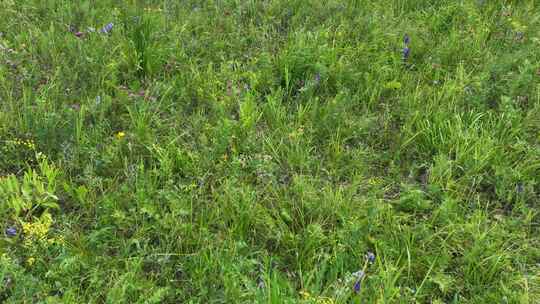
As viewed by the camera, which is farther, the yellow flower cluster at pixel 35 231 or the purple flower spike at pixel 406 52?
the purple flower spike at pixel 406 52

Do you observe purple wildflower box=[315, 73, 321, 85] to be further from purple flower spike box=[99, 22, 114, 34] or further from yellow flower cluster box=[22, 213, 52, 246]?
yellow flower cluster box=[22, 213, 52, 246]

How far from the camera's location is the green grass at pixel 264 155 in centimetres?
232

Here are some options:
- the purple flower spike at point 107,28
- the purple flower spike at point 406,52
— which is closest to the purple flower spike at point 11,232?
the purple flower spike at point 107,28

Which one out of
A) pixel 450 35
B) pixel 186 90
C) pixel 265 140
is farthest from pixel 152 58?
pixel 450 35

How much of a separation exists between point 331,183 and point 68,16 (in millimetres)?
2589

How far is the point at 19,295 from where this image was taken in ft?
7.02

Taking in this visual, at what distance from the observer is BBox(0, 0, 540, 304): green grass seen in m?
2.32

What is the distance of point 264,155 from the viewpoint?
288 centimetres

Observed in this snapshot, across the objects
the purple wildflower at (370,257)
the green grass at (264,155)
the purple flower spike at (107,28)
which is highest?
the purple flower spike at (107,28)

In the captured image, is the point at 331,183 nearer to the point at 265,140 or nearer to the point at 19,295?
the point at 265,140

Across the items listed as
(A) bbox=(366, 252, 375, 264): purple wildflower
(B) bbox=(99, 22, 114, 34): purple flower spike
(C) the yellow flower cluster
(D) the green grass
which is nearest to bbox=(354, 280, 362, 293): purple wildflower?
(D) the green grass

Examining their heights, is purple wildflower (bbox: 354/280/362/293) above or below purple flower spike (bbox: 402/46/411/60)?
below

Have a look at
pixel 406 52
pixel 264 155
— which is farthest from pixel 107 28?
pixel 406 52

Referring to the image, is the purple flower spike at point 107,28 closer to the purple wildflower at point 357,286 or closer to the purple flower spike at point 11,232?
the purple flower spike at point 11,232
